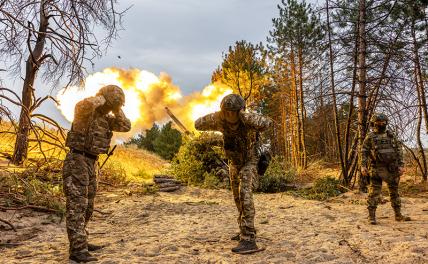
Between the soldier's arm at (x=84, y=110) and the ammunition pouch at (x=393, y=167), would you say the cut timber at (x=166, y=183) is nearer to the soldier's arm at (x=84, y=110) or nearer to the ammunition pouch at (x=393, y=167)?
the ammunition pouch at (x=393, y=167)

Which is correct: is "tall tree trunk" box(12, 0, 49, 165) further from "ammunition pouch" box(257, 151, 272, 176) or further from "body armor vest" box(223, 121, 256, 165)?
"ammunition pouch" box(257, 151, 272, 176)

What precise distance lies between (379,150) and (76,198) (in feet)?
18.6

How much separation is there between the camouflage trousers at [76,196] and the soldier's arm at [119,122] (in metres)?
0.69

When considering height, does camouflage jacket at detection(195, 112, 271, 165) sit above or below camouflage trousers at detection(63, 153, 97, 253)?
above

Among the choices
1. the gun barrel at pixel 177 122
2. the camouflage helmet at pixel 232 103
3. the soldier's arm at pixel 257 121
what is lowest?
the soldier's arm at pixel 257 121

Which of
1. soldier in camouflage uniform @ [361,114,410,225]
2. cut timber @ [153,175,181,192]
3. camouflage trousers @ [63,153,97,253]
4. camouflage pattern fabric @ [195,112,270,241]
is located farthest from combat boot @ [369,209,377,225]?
cut timber @ [153,175,181,192]

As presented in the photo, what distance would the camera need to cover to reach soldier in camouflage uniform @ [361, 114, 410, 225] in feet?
24.4

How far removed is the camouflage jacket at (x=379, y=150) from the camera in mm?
7453

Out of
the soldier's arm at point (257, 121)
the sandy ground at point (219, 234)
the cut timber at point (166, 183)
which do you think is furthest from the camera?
the cut timber at point (166, 183)

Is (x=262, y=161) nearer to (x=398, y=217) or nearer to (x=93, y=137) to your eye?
(x=93, y=137)

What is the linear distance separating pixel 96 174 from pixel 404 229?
528 centimetres

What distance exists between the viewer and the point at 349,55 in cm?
1235

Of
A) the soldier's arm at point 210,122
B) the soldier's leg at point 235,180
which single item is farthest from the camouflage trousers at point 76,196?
the soldier's leg at point 235,180

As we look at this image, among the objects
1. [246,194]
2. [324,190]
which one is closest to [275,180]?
[324,190]
